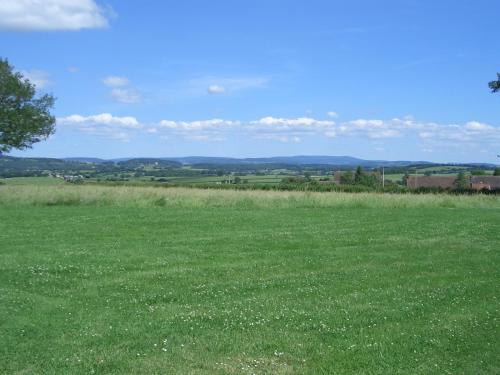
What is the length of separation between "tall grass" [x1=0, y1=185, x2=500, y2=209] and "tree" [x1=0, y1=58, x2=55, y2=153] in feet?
26.2

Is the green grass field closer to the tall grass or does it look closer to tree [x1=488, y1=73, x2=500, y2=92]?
the tall grass

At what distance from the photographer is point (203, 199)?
109ft

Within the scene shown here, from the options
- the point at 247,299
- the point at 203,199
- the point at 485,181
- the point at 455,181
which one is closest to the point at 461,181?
the point at 455,181

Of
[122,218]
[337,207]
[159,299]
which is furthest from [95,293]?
[337,207]

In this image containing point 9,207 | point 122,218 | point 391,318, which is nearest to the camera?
point 391,318

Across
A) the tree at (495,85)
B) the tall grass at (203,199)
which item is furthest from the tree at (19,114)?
the tree at (495,85)

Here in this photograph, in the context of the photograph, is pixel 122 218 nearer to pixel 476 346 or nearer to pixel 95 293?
pixel 95 293

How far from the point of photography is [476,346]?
23.6 ft

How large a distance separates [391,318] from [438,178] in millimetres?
59347

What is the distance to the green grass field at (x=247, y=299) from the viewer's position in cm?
664

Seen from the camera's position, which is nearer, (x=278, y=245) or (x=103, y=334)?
(x=103, y=334)

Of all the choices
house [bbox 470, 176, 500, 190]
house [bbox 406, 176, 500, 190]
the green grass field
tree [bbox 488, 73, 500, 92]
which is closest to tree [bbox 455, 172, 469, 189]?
house [bbox 406, 176, 500, 190]

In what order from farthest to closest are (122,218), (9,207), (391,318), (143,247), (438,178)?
(438,178) → (9,207) → (122,218) → (143,247) → (391,318)

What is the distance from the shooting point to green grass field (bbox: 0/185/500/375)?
6.64 m
